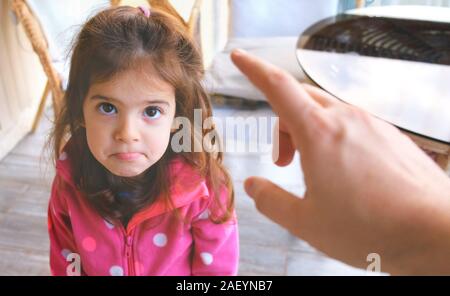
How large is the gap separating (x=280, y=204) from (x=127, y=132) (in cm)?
26

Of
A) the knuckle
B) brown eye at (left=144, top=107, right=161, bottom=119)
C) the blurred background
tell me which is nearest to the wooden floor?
the blurred background

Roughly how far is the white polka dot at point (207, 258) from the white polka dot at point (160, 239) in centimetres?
7

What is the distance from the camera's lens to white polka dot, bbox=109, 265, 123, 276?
778mm

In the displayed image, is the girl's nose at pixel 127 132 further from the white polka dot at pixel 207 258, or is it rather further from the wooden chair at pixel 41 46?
the white polka dot at pixel 207 258

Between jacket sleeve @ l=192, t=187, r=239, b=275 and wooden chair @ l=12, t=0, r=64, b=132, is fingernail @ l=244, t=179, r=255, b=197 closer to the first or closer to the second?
jacket sleeve @ l=192, t=187, r=239, b=275

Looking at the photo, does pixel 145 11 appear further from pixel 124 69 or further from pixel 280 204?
pixel 280 204

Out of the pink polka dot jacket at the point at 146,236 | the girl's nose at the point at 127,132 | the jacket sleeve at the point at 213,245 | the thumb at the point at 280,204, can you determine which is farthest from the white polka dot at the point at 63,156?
the thumb at the point at 280,204

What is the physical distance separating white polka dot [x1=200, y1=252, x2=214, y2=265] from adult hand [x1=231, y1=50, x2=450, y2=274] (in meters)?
0.34

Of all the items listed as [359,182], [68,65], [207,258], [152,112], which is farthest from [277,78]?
[207,258]

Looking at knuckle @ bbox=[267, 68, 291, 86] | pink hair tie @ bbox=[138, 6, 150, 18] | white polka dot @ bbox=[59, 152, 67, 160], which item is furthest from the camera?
white polka dot @ bbox=[59, 152, 67, 160]

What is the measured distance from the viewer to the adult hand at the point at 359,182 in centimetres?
45

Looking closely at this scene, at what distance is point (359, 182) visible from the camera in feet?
1.47
